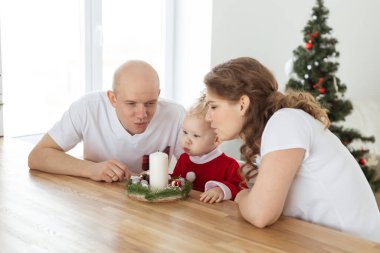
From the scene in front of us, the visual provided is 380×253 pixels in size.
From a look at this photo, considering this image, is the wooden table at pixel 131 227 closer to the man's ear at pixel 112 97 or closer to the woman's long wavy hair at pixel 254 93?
the woman's long wavy hair at pixel 254 93

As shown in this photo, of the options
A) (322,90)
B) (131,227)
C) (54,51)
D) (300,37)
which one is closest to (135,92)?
(131,227)

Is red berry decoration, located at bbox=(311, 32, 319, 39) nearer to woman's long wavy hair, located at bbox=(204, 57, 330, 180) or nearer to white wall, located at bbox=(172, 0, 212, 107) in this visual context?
white wall, located at bbox=(172, 0, 212, 107)

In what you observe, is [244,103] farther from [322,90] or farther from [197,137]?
[322,90]

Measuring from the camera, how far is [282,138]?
4.59ft

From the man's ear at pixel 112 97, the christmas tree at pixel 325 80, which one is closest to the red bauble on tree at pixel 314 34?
the christmas tree at pixel 325 80

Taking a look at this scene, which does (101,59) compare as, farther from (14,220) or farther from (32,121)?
(14,220)

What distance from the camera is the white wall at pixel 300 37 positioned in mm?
3898

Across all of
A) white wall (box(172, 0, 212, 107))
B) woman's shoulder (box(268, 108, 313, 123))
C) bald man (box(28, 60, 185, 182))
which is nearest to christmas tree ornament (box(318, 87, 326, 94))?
bald man (box(28, 60, 185, 182))

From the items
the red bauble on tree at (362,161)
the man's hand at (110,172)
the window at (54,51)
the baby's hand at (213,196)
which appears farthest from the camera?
the window at (54,51)

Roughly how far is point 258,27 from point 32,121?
2.08 meters

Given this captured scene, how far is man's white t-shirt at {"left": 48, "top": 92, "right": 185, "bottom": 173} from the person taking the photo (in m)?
2.15

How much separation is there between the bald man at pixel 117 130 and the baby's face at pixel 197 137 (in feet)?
0.55

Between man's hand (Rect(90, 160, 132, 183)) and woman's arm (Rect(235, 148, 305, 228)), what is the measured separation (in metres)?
0.61

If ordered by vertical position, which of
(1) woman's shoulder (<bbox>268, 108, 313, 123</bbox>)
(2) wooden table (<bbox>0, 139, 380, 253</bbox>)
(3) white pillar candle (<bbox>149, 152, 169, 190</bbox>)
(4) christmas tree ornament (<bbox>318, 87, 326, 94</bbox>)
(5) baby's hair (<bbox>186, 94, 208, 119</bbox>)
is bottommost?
(2) wooden table (<bbox>0, 139, 380, 253</bbox>)
